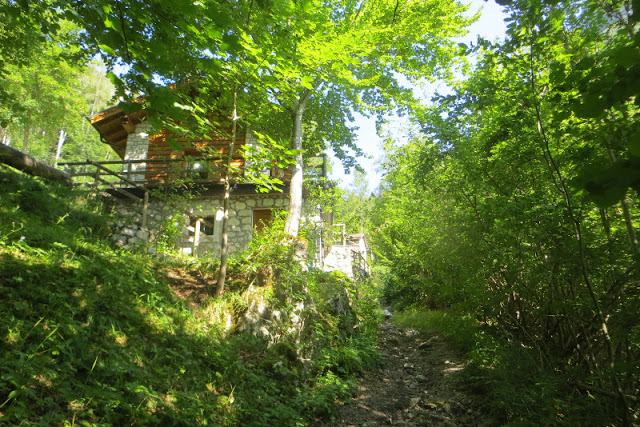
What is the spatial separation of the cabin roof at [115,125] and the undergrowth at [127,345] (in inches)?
280

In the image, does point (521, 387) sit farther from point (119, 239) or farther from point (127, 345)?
point (119, 239)

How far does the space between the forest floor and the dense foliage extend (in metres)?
0.65

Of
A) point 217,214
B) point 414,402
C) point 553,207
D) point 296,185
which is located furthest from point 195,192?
point 553,207

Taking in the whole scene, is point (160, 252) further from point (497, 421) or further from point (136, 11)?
point (497, 421)

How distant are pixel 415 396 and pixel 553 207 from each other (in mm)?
3521

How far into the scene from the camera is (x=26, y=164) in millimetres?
7082

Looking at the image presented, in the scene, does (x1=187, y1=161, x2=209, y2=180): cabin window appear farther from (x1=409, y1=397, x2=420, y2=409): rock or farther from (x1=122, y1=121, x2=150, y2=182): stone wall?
(x1=409, y1=397, x2=420, y2=409): rock

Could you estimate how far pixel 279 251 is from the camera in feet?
20.4

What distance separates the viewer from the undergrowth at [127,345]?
2.68 m

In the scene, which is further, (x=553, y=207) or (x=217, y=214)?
(x=217, y=214)

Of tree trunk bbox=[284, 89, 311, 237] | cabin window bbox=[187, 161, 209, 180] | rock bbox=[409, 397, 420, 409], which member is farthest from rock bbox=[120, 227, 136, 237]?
rock bbox=[409, 397, 420, 409]

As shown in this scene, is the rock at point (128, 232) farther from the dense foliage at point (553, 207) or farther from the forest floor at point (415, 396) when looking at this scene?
the dense foliage at point (553, 207)

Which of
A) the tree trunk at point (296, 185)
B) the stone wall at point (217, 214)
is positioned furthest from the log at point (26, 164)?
the tree trunk at point (296, 185)

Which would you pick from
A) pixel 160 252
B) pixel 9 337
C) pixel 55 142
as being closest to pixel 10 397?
pixel 9 337
